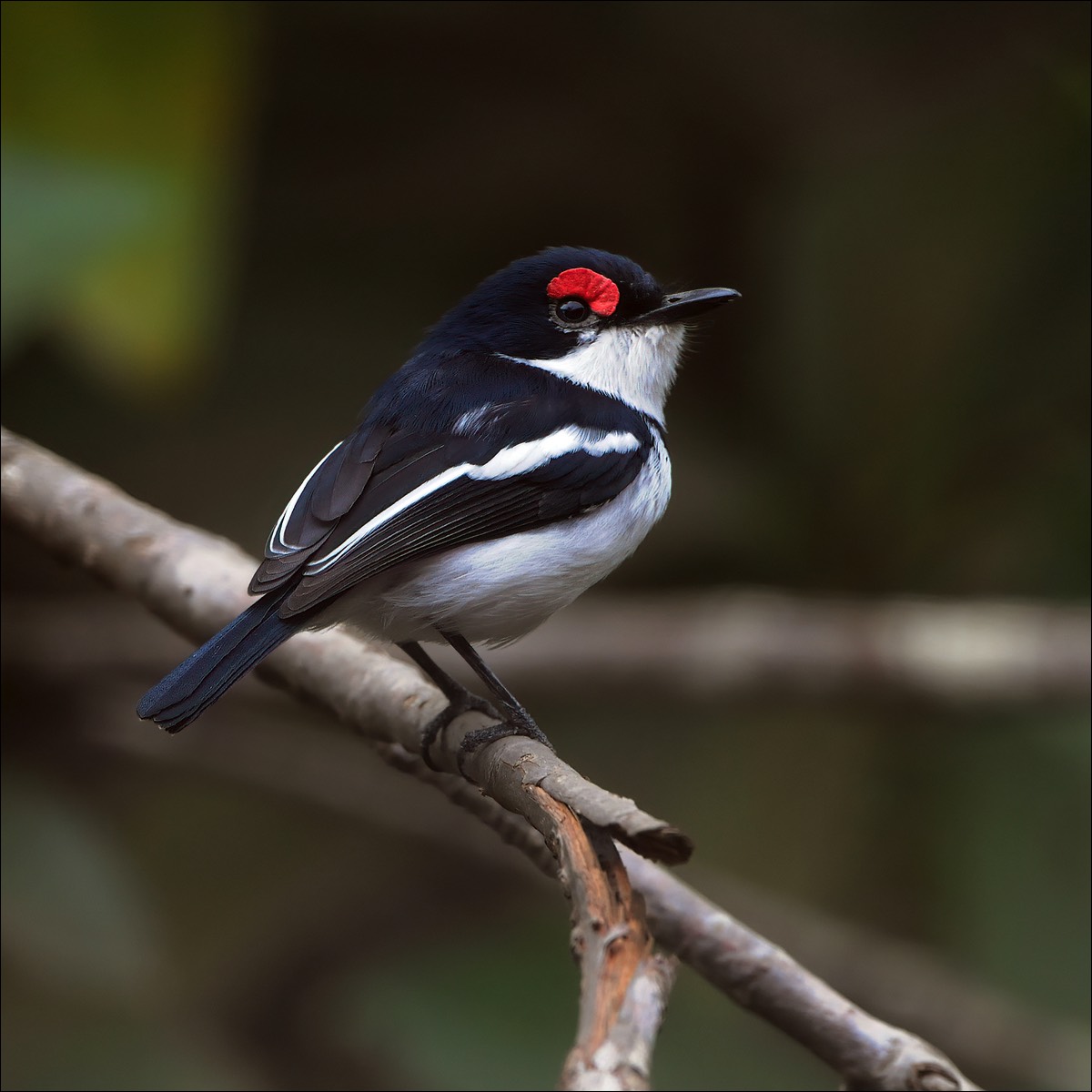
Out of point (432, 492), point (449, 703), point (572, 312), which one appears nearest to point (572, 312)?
point (572, 312)

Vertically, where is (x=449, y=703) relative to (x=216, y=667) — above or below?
above

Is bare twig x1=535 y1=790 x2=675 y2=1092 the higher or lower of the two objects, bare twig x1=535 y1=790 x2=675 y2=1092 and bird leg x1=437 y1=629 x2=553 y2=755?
the lower

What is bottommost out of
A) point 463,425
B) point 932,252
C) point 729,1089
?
point 729,1089

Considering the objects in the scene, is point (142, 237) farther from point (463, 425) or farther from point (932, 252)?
point (932, 252)

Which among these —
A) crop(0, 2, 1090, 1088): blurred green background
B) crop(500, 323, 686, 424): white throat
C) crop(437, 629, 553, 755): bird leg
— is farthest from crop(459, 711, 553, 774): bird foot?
crop(0, 2, 1090, 1088): blurred green background

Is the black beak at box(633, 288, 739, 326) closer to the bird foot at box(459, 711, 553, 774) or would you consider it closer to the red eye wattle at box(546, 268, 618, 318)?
the red eye wattle at box(546, 268, 618, 318)

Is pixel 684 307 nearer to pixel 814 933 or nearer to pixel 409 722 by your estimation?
pixel 409 722

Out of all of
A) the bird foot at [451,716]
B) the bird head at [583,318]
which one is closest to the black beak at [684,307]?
the bird head at [583,318]

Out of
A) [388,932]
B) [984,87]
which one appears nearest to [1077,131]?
[984,87]
